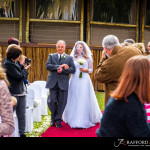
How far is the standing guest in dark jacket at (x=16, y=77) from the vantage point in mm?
6152

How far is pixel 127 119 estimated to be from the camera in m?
2.90

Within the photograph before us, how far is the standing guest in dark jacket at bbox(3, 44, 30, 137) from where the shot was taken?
6.15 meters

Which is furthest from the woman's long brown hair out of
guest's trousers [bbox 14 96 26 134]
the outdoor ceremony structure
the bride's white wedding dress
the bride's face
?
the outdoor ceremony structure

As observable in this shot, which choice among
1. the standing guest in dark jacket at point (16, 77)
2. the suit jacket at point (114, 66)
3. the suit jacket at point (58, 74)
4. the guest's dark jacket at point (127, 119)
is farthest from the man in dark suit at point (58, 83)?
the guest's dark jacket at point (127, 119)

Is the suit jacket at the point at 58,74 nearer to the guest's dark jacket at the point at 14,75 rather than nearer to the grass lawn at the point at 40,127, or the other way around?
the grass lawn at the point at 40,127

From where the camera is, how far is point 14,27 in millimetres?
15969

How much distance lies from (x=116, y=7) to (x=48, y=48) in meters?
4.14

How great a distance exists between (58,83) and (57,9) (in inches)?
340

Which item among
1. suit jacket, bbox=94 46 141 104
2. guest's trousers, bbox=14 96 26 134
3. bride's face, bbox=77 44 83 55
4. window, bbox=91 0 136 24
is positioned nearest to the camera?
suit jacket, bbox=94 46 141 104

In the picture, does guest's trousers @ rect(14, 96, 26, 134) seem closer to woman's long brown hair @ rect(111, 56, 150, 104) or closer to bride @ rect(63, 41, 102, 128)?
bride @ rect(63, 41, 102, 128)

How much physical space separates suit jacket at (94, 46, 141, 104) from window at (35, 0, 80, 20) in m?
10.6

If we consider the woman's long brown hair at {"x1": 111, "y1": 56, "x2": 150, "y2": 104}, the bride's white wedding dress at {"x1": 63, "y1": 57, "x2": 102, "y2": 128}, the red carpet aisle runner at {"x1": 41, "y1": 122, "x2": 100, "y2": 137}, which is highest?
the woman's long brown hair at {"x1": 111, "y1": 56, "x2": 150, "y2": 104}

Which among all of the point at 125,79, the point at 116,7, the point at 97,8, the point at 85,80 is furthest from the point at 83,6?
the point at 125,79

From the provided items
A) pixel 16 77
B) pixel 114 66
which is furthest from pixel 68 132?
pixel 114 66
